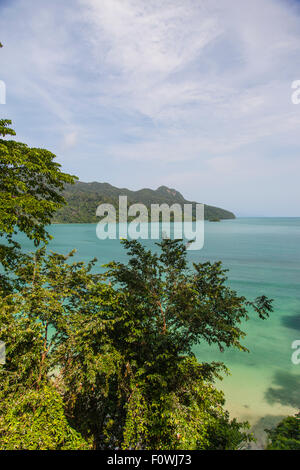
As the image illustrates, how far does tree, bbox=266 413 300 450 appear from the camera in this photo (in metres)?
4.91

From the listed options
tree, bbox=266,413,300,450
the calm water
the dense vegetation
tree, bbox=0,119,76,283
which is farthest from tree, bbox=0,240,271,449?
the calm water

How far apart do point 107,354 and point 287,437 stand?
4.70 meters

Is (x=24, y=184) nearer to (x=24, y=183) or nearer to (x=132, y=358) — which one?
(x=24, y=183)

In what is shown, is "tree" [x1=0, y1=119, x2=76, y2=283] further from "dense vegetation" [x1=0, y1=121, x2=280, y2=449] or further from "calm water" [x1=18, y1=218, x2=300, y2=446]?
"calm water" [x1=18, y1=218, x2=300, y2=446]

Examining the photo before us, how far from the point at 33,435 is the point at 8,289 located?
5072 millimetres

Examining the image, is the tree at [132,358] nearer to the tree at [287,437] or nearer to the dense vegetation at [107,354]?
the dense vegetation at [107,354]

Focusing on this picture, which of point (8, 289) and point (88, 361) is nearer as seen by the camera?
point (88, 361)

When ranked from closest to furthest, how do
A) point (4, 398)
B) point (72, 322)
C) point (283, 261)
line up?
1. point (4, 398)
2. point (72, 322)
3. point (283, 261)

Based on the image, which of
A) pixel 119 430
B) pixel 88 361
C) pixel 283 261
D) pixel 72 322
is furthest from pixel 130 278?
pixel 283 261

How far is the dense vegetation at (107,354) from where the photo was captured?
5547 millimetres

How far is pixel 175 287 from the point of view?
7742 mm

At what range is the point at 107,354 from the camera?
6238 millimetres

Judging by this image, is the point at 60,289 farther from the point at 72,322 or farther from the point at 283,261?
the point at 283,261
